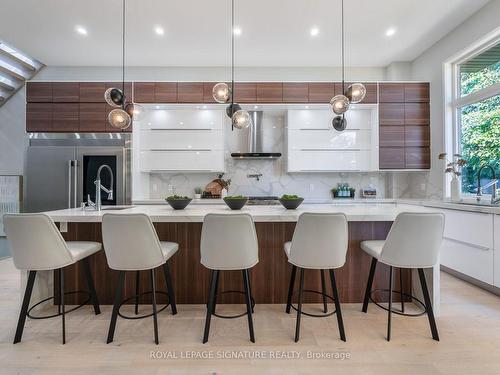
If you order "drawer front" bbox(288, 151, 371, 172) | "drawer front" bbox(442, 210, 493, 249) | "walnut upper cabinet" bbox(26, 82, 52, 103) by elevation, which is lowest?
"drawer front" bbox(442, 210, 493, 249)

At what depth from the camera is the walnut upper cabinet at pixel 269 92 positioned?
439 centimetres

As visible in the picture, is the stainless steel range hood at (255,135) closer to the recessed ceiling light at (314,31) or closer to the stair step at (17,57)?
the recessed ceiling light at (314,31)

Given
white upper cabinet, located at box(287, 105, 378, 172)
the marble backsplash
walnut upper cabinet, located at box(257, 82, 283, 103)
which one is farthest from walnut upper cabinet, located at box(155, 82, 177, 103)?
white upper cabinet, located at box(287, 105, 378, 172)

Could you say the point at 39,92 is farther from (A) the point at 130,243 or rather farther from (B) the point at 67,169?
(A) the point at 130,243

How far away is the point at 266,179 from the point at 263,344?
3.27 meters

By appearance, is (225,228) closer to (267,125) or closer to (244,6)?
(244,6)

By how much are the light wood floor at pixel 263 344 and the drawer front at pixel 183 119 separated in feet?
9.56

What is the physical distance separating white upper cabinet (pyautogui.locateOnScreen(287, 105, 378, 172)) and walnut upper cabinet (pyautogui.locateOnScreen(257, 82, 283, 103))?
327 millimetres

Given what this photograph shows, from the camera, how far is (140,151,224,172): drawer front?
455 cm

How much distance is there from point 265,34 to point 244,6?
0.65 m

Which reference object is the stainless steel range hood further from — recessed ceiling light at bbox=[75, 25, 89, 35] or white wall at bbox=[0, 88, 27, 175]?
white wall at bbox=[0, 88, 27, 175]

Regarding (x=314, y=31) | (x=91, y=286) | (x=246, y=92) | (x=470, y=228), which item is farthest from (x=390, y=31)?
(x=91, y=286)

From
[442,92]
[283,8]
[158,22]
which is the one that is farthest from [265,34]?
[442,92]

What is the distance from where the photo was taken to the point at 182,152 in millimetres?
4578
